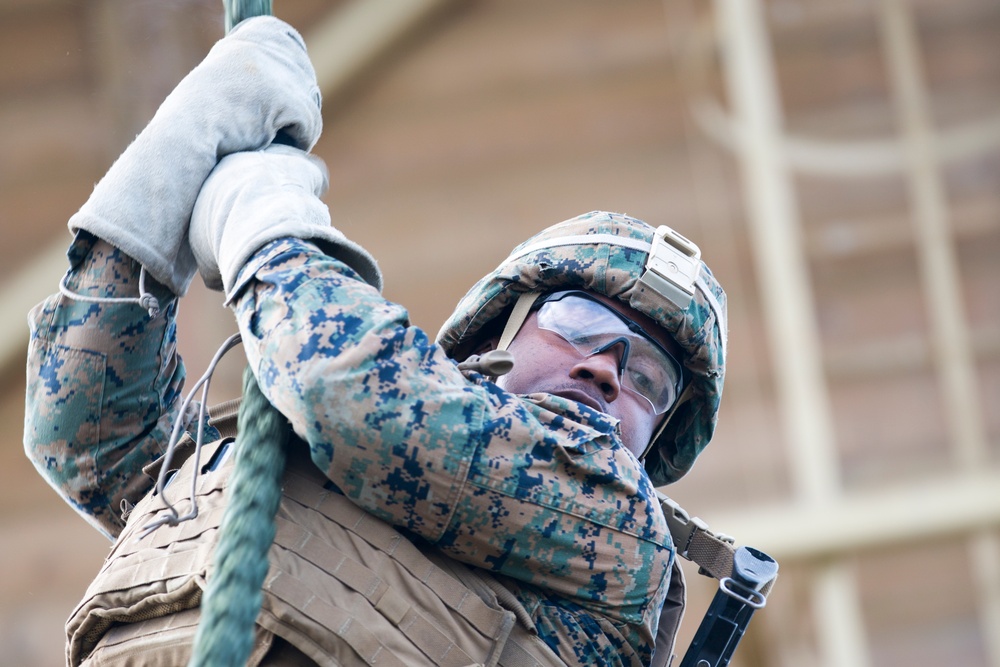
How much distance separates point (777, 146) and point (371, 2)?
5.45 feet

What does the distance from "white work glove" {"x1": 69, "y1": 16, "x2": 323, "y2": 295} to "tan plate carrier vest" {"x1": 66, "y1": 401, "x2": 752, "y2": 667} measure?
0.89ft

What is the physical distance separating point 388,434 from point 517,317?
55 centimetres

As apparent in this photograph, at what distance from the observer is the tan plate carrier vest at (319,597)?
3.92 feet

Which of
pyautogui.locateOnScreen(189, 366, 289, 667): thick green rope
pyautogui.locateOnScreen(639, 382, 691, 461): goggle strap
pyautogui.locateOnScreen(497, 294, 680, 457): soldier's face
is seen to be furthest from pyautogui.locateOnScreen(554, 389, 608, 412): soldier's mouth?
pyautogui.locateOnScreen(189, 366, 289, 667): thick green rope

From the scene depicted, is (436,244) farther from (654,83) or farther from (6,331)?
(6,331)

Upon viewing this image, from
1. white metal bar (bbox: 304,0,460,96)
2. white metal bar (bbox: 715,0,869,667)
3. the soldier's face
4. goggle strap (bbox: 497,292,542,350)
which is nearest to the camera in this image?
the soldier's face

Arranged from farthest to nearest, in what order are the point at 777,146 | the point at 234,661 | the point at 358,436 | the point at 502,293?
the point at 777,146 → the point at 502,293 → the point at 358,436 → the point at 234,661

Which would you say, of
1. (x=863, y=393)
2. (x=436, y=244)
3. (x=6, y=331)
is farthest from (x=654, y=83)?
(x=6, y=331)

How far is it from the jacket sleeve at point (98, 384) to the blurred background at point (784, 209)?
2.58 m

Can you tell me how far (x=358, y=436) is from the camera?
116 centimetres

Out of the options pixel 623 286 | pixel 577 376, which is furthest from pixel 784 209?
pixel 577 376

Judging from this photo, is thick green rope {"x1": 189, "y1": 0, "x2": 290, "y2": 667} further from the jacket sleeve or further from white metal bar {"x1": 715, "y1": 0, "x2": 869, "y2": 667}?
white metal bar {"x1": 715, "y1": 0, "x2": 869, "y2": 667}

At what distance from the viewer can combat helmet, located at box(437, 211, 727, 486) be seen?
1.65 metres

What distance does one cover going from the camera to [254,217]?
125cm
